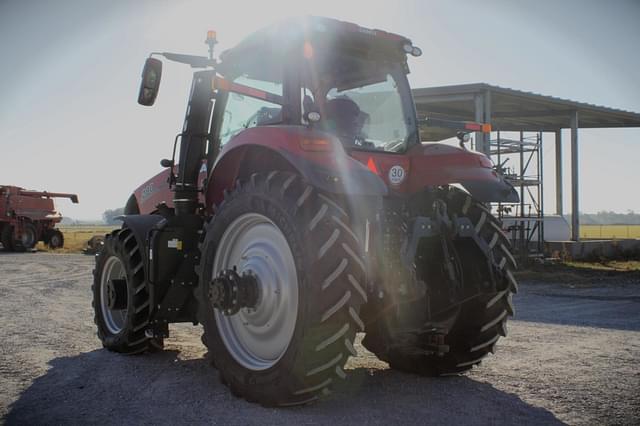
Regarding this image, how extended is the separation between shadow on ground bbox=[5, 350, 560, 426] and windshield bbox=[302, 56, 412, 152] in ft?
6.05

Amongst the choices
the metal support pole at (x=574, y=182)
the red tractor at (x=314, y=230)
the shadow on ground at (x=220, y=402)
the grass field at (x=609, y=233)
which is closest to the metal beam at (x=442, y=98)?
the metal support pole at (x=574, y=182)

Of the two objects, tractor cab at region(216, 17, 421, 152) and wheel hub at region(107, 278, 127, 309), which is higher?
tractor cab at region(216, 17, 421, 152)

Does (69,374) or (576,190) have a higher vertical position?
(576,190)

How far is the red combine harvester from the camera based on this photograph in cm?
2722

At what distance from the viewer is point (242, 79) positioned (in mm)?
5402

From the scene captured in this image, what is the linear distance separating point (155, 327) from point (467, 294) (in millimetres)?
2739

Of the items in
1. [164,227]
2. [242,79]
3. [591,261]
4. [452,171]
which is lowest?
[591,261]

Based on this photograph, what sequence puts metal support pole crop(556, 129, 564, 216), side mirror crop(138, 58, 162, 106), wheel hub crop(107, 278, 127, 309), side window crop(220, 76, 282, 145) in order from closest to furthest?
side window crop(220, 76, 282, 145), side mirror crop(138, 58, 162, 106), wheel hub crop(107, 278, 127, 309), metal support pole crop(556, 129, 564, 216)

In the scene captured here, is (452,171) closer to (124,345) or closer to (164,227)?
(164,227)

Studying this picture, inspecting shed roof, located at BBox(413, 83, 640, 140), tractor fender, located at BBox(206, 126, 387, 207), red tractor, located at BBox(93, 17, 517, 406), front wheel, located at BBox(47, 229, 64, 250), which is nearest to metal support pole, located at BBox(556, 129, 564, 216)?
shed roof, located at BBox(413, 83, 640, 140)

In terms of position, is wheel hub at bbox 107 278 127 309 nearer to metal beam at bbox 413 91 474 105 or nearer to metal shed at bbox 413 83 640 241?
metal shed at bbox 413 83 640 241

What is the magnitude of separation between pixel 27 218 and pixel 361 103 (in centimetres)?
2692

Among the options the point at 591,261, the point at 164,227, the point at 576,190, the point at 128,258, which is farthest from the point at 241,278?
the point at 576,190

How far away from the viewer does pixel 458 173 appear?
461cm
